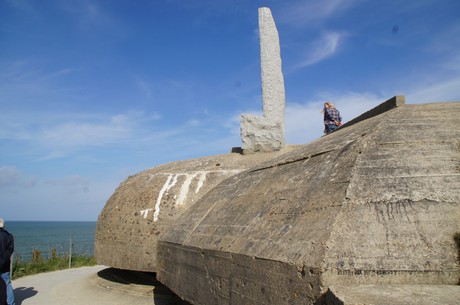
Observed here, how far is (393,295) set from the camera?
2.12 m

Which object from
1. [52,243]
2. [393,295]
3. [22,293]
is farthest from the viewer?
[52,243]

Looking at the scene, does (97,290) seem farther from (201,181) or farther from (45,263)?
(45,263)

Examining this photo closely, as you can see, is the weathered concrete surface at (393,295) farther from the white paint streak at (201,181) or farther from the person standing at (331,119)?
the person standing at (331,119)

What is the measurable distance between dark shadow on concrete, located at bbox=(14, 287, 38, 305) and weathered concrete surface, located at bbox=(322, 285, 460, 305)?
6957 mm

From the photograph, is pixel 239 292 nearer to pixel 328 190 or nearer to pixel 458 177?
pixel 328 190

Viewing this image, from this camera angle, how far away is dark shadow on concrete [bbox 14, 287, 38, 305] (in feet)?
24.3

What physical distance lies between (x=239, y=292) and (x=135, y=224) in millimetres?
3828

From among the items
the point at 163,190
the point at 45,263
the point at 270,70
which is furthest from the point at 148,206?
the point at 45,263

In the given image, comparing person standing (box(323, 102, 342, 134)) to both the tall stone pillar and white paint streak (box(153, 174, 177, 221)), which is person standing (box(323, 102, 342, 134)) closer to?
the tall stone pillar

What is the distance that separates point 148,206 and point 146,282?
5.90 ft

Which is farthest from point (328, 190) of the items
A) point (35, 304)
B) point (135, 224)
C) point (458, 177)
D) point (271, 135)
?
point (35, 304)

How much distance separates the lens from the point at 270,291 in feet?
9.36

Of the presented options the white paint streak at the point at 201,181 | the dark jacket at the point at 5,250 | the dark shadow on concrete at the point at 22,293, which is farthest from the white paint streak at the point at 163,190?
the dark shadow on concrete at the point at 22,293

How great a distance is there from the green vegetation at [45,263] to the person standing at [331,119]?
7.88m
